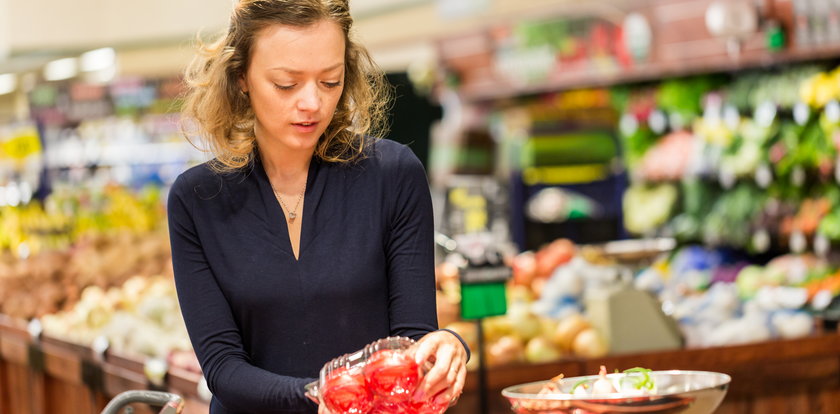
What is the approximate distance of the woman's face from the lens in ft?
5.62

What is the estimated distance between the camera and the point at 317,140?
1854 mm

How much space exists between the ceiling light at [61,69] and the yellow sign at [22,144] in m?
3.15

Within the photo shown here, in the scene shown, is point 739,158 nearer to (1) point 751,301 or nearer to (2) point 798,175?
(2) point 798,175

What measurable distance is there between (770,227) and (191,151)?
7.21 metres

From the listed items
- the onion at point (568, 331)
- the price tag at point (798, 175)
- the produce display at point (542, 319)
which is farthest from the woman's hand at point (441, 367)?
the price tag at point (798, 175)

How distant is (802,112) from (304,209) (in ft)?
15.4

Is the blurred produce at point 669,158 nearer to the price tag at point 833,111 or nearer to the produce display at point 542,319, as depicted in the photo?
the price tag at point 833,111

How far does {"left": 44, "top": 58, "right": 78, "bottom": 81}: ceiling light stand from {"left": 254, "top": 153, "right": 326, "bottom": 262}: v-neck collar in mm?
12546

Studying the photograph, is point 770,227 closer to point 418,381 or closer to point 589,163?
point 589,163

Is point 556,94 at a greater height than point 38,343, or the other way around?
point 556,94

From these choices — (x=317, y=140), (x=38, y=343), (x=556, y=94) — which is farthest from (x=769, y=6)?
(x=317, y=140)

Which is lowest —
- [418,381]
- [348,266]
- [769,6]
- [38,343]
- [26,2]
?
[38,343]

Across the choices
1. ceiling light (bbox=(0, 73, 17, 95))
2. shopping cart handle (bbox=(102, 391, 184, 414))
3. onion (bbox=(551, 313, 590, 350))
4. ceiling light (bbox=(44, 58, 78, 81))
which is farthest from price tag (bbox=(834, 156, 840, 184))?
ceiling light (bbox=(0, 73, 17, 95))

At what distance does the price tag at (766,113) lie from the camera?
20.1 ft
